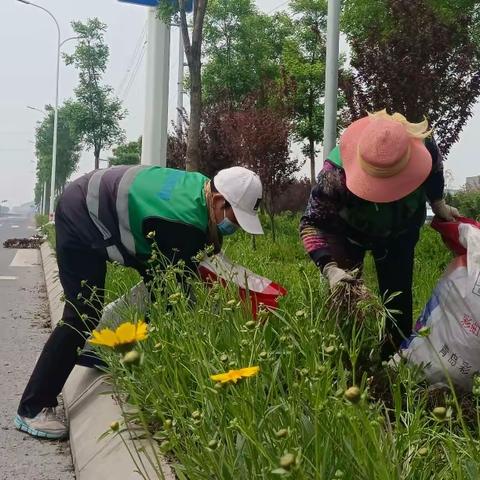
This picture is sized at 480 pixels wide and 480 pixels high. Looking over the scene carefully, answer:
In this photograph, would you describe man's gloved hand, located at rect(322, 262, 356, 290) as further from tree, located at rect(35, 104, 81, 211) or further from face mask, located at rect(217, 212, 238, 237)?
tree, located at rect(35, 104, 81, 211)

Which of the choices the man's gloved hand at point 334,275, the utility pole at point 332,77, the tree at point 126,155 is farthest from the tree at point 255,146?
the tree at point 126,155

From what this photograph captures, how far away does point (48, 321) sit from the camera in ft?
21.7

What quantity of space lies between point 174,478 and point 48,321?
468 centimetres

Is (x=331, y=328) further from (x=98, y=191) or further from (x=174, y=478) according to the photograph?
(x=98, y=191)

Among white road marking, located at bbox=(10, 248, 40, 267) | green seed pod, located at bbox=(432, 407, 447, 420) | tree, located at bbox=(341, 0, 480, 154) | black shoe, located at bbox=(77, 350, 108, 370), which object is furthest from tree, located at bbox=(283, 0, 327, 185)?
green seed pod, located at bbox=(432, 407, 447, 420)

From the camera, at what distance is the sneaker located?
324 cm

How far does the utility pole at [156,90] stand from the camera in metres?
6.75

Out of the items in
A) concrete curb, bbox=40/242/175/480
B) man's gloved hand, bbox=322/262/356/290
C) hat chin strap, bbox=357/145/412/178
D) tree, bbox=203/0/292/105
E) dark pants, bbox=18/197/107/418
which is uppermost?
tree, bbox=203/0/292/105

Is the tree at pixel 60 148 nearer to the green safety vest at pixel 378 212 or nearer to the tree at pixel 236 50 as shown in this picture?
the tree at pixel 236 50

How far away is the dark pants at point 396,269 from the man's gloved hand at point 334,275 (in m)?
0.44

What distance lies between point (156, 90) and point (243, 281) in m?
4.14

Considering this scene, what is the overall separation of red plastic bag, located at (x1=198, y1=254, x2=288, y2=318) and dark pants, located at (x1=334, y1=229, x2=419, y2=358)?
443 millimetres

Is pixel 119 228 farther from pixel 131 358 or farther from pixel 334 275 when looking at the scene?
pixel 131 358

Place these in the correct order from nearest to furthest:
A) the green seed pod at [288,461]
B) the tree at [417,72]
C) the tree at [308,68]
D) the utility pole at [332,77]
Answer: the green seed pod at [288,461]
the utility pole at [332,77]
the tree at [417,72]
the tree at [308,68]
